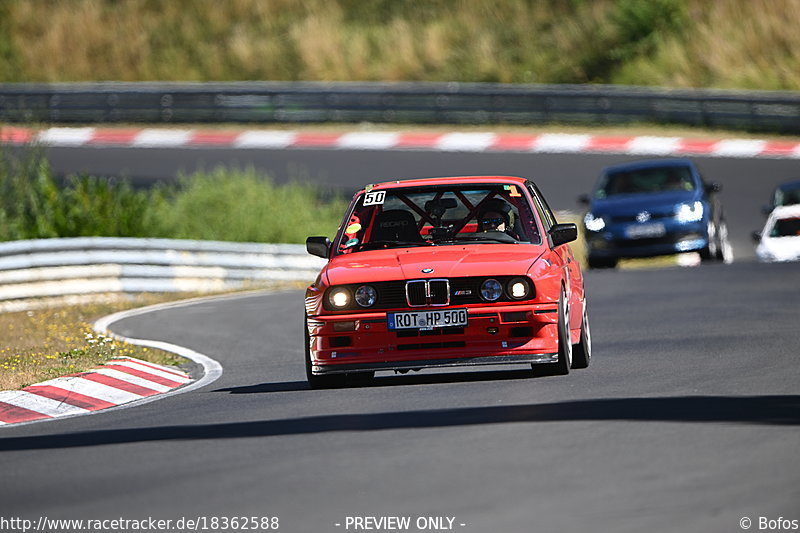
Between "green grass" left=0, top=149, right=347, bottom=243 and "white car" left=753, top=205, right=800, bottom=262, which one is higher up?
"green grass" left=0, top=149, right=347, bottom=243

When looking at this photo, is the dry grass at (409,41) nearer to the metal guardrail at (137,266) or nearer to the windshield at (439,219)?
the metal guardrail at (137,266)

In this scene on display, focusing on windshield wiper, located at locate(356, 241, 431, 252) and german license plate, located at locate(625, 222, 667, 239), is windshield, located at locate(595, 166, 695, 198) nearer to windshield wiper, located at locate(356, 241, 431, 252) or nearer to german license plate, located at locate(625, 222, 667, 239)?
german license plate, located at locate(625, 222, 667, 239)

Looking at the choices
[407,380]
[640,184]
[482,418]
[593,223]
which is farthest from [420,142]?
[482,418]

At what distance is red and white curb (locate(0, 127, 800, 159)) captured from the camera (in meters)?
33.6

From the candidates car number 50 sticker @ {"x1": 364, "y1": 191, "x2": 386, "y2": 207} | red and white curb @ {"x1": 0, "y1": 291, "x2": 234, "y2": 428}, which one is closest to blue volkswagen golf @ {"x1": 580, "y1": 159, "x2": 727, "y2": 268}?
red and white curb @ {"x1": 0, "y1": 291, "x2": 234, "y2": 428}

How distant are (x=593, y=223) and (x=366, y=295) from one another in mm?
13043

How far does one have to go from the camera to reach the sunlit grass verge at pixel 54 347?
1344 centimetres

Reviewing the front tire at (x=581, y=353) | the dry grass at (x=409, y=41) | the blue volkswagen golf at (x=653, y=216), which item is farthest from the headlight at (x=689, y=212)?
the dry grass at (x=409, y=41)

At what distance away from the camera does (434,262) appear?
11.2 m

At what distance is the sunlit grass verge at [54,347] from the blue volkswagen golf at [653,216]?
23.2 feet

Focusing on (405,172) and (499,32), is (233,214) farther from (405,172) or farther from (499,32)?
(499,32)

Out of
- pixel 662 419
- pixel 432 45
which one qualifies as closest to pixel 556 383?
pixel 662 419

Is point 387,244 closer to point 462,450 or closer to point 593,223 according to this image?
point 462,450

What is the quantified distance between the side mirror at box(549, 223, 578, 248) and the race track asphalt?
94 centimetres
